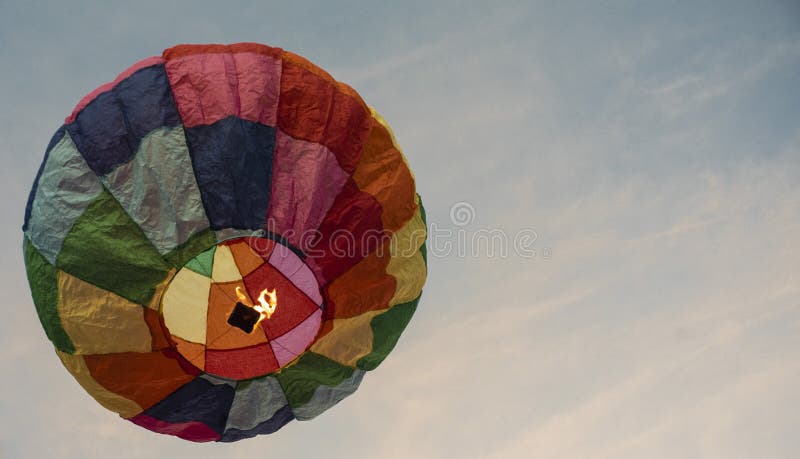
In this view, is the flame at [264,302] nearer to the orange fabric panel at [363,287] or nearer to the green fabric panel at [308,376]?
the orange fabric panel at [363,287]

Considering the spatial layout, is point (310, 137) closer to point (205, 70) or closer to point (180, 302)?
point (205, 70)

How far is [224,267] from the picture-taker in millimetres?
6723

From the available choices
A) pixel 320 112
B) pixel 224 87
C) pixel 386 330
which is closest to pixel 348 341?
pixel 386 330

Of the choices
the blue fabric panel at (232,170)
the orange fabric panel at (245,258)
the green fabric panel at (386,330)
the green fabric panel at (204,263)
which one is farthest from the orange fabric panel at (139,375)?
the green fabric panel at (386,330)

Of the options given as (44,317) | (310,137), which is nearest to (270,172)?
(310,137)

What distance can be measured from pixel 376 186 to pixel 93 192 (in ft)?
7.43

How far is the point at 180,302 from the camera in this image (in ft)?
21.5

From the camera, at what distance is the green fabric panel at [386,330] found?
7070mm

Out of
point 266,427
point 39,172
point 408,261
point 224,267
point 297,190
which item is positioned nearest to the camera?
point 297,190

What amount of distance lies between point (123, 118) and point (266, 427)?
3141 millimetres

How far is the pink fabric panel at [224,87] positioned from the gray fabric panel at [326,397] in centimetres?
260

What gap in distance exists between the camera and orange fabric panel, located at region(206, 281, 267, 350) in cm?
674

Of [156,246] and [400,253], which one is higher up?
[400,253]

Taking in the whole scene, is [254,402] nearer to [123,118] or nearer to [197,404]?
[197,404]
